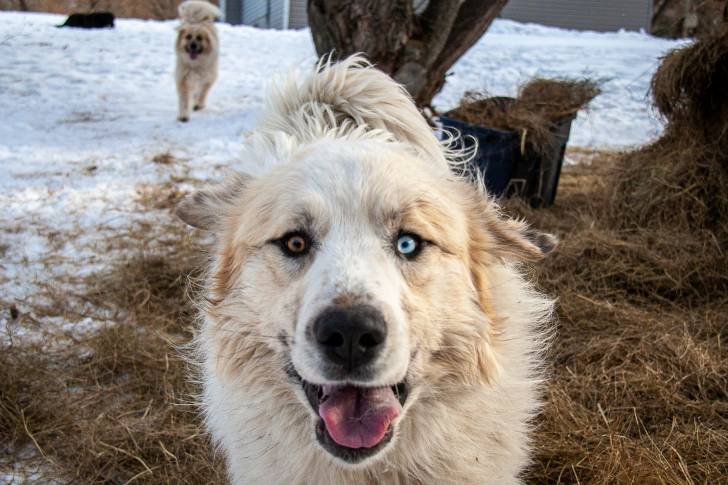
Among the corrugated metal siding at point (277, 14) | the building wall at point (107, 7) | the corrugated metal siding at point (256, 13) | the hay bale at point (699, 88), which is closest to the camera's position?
the hay bale at point (699, 88)

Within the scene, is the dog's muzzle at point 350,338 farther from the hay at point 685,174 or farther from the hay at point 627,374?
the hay at point 685,174

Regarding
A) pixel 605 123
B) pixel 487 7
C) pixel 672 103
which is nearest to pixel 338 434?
pixel 672 103

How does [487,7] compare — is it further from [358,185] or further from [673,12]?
[673,12]

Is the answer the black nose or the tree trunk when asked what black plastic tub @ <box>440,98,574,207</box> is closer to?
the tree trunk

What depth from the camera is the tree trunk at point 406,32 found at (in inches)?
227

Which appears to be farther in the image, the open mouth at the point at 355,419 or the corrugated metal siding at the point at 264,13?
the corrugated metal siding at the point at 264,13

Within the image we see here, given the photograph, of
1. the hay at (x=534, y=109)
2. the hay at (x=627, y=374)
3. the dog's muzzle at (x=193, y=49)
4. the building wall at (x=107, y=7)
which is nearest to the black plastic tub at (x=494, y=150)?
the hay at (x=534, y=109)

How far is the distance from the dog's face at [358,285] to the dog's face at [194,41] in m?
9.29

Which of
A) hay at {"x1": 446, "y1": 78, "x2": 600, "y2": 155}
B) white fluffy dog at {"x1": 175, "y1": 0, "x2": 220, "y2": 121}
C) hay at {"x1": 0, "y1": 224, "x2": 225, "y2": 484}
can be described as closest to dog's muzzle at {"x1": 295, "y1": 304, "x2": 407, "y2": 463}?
hay at {"x1": 0, "y1": 224, "x2": 225, "y2": 484}

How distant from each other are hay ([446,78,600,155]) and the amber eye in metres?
4.19

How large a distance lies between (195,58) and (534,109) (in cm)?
672

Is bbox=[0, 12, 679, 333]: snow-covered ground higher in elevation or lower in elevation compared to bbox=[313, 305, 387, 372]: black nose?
lower

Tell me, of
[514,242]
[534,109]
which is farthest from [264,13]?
[514,242]

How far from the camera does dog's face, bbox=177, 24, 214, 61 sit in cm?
1107
